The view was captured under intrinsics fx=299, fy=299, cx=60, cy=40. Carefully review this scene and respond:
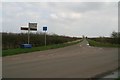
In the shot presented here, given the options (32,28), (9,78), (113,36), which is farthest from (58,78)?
(113,36)

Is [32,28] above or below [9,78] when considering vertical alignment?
above

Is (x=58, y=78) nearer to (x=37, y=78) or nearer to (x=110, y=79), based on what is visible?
(x=37, y=78)

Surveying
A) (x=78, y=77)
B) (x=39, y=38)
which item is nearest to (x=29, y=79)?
(x=78, y=77)

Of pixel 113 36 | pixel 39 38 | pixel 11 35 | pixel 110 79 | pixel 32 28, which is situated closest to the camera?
pixel 110 79

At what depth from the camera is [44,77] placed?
40.2 ft

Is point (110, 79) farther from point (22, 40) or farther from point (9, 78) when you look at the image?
point (22, 40)

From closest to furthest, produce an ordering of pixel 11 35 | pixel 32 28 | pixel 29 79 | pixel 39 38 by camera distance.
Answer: pixel 29 79
pixel 32 28
pixel 11 35
pixel 39 38

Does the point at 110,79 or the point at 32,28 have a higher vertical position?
the point at 32,28

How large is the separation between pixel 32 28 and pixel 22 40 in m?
14.9

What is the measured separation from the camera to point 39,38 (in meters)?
62.4

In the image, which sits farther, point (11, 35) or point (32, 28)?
point (11, 35)

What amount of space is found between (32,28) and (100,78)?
3076cm

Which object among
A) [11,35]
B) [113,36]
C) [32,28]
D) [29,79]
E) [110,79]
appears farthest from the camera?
[113,36]

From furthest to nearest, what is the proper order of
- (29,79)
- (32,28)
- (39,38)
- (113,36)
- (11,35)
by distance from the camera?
1. (113,36)
2. (39,38)
3. (11,35)
4. (32,28)
5. (29,79)
